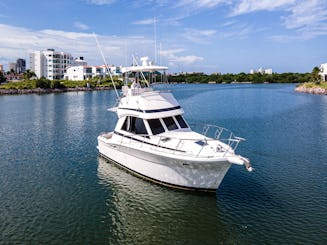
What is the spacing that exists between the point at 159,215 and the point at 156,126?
237 inches

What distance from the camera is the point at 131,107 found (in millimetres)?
19562

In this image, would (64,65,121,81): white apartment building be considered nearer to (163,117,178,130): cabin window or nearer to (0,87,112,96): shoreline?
(0,87,112,96): shoreline

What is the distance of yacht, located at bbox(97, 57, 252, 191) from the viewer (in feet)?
50.4

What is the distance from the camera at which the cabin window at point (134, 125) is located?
18931mm

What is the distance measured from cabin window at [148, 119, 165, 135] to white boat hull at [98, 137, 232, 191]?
176 centimetres

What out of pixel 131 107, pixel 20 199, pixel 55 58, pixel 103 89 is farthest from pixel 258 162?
pixel 55 58

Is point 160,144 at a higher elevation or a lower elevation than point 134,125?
lower

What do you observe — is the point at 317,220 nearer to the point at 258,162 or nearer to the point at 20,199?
the point at 258,162

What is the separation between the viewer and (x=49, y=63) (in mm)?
148250

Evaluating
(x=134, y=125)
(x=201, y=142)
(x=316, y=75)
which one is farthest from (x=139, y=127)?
(x=316, y=75)

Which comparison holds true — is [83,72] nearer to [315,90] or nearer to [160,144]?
[315,90]

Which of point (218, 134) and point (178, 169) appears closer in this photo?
point (178, 169)

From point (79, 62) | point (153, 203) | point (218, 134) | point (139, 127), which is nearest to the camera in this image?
point (153, 203)

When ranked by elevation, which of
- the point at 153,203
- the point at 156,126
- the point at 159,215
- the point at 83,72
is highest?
the point at 83,72
